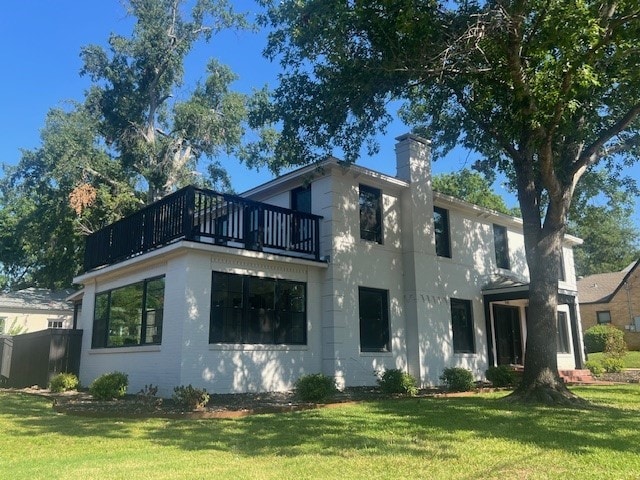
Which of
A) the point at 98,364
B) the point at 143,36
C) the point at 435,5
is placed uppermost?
the point at 143,36

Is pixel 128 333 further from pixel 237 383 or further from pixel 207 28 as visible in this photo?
pixel 207 28

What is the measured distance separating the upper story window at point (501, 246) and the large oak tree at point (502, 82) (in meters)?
5.91

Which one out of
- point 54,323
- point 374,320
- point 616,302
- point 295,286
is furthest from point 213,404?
point 616,302

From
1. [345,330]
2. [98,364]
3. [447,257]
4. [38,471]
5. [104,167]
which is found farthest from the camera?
[104,167]

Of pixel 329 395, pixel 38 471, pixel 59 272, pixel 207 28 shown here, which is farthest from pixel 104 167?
pixel 38 471

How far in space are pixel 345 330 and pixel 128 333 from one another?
Answer: 5.87 metres

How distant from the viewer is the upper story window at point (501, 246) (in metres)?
20.3

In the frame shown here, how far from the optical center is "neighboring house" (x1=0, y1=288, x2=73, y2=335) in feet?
98.4

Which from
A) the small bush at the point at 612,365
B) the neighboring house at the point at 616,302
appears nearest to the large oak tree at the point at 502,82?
the small bush at the point at 612,365

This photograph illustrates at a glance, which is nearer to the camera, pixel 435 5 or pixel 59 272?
pixel 435 5

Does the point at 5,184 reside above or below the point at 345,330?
above

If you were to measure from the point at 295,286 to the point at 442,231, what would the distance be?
21.4ft

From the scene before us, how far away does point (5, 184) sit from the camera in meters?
28.9

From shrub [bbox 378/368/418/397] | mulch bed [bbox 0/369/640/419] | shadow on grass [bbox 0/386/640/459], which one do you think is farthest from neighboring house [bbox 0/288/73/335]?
shrub [bbox 378/368/418/397]
